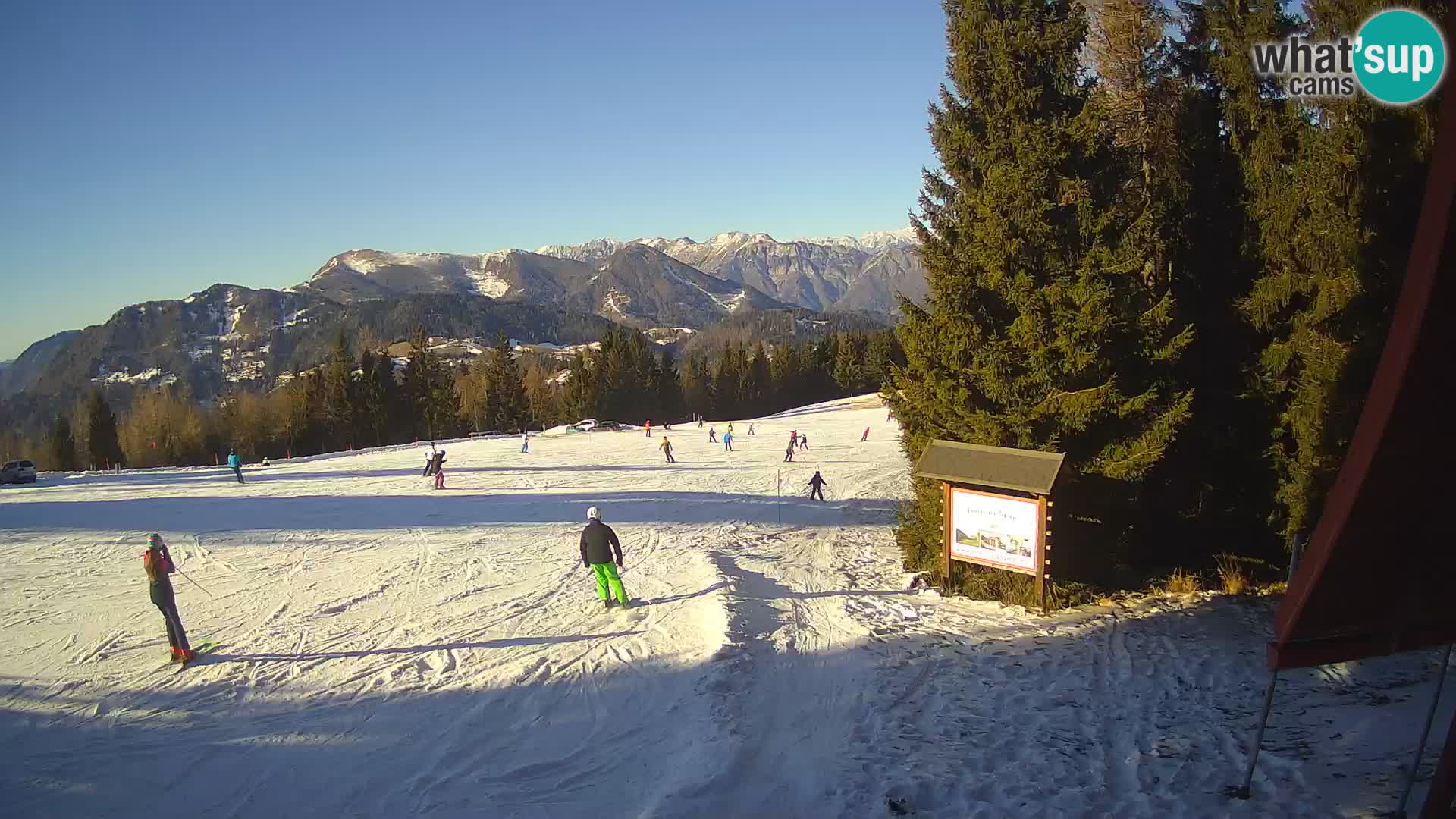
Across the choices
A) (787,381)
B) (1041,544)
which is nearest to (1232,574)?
(1041,544)

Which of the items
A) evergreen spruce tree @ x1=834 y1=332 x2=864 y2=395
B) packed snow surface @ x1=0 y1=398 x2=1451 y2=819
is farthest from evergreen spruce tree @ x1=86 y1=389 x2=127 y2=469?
evergreen spruce tree @ x1=834 y1=332 x2=864 y2=395

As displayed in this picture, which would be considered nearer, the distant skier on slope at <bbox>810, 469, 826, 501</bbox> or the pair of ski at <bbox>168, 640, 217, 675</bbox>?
the pair of ski at <bbox>168, 640, 217, 675</bbox>

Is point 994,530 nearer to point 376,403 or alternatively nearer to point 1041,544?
point 1041,544

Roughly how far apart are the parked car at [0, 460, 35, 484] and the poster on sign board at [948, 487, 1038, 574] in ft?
144

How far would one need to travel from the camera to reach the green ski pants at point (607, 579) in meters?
13.4

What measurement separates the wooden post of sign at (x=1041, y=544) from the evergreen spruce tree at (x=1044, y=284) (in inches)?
35.0

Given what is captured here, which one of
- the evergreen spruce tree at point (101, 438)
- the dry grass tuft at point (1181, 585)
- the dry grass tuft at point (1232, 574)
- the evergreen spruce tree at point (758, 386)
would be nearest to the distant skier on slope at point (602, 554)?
the dry grass tuft at point (1181, 585)

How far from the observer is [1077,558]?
47.2 ft

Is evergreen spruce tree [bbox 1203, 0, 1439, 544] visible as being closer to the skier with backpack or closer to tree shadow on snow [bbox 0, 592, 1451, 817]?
tree shadow on snow [bbox 0, 592, 1451, 817]

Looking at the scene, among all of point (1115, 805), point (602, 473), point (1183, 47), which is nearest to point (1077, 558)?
point (1115, 805)

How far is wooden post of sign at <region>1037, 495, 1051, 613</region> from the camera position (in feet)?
42.7

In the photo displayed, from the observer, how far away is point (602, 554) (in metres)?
13.1

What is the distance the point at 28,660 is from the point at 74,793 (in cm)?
533

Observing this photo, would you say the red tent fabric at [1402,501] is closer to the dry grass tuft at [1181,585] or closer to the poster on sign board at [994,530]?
the poster on sign board at [994,530]
